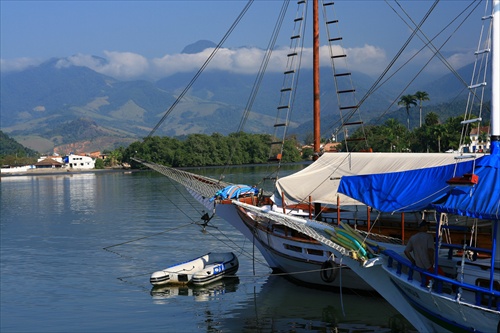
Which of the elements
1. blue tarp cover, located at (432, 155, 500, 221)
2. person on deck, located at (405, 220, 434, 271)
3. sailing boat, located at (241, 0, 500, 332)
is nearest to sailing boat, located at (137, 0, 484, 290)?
sailing boat, located at (241, 0, 500, 332)

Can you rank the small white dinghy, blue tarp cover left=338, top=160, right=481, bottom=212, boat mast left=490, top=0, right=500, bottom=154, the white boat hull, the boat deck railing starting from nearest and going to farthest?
the boat deck railing
blue tarp cover left=338, top=160, right=481, bottom=212
boat mast left=490, top=0, right=500, bottom=154
the white boat hull
the small white dinghy

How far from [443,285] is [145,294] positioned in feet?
41.8

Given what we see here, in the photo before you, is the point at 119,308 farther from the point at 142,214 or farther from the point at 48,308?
the point at 142,214

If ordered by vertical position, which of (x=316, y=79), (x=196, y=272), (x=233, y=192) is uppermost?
(x=316, y=79)

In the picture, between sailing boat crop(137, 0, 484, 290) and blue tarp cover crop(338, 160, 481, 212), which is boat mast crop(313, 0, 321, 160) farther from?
blue tarp cover crop(338, 160, 481, 212)

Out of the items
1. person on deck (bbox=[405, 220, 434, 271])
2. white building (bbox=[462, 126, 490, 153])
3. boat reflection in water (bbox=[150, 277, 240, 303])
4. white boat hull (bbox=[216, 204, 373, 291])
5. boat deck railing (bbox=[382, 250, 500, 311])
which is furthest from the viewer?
boat reflection in water (bbox=[150, 277, 240, 303])

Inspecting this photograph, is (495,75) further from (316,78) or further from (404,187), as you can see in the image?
(316,78)

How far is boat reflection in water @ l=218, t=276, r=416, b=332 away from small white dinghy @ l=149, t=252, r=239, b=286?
7.23 feet

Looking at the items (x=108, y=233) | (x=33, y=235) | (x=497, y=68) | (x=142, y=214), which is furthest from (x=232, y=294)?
(x=142, y=214)

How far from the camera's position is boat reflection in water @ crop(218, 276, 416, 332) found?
19.9 m

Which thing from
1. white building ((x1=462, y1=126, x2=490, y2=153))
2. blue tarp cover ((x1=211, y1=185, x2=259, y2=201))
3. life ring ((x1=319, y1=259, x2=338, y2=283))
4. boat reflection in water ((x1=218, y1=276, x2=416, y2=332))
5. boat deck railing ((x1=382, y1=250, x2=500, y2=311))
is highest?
white building ((x1=462, y1=126, x2=490, y2=153))

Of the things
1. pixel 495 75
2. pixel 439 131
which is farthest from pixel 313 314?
pixel 439 131

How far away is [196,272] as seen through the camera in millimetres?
25453

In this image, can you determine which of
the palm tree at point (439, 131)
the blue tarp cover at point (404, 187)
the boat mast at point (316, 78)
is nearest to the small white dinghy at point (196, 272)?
the boat mast at point (316, 78)
